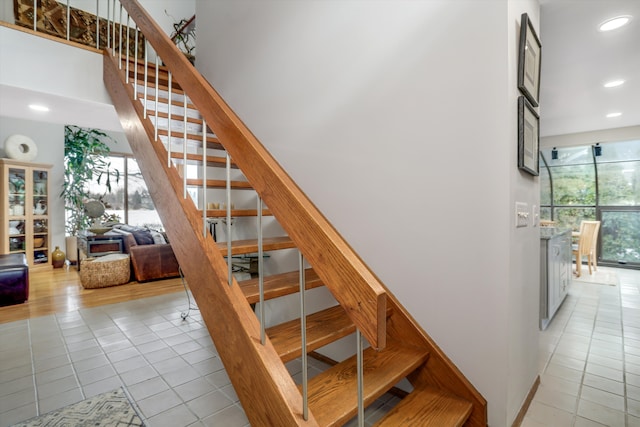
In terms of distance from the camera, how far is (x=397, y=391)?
6.34 feet

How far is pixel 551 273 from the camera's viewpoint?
3.15 meters

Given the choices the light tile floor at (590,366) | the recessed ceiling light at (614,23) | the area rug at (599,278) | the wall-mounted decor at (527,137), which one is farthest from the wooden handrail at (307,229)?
the area rug at (599,278)

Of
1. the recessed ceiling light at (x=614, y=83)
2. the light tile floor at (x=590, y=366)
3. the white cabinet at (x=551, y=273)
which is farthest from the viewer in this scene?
the recessed ceiling light at (x=614, y=83)

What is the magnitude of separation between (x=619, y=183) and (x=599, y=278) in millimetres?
2095

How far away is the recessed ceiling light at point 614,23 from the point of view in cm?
218

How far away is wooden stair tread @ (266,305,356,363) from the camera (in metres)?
1.43

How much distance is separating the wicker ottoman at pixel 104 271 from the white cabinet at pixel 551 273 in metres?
5.47

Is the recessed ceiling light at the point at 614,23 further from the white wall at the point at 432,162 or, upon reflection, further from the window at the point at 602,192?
the window at the point at 602,192

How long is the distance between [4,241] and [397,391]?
6.75 metres

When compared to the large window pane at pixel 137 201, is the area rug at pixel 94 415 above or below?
below

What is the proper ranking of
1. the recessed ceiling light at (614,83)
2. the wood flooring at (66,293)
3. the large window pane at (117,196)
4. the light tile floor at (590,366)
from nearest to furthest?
the light tile floor at (590,366), the recessed ceiling light at (614,83), the wood flooring at (66,293), the large window pane at (117,196)

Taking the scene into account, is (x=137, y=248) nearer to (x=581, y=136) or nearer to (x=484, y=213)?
(x=484, y=213)

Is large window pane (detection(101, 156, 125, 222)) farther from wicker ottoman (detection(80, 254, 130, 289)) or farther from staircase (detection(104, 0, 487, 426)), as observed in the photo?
staircase (detection(104, 0, 487, 426))

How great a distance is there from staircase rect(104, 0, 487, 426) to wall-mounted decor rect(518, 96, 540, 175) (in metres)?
1.01
